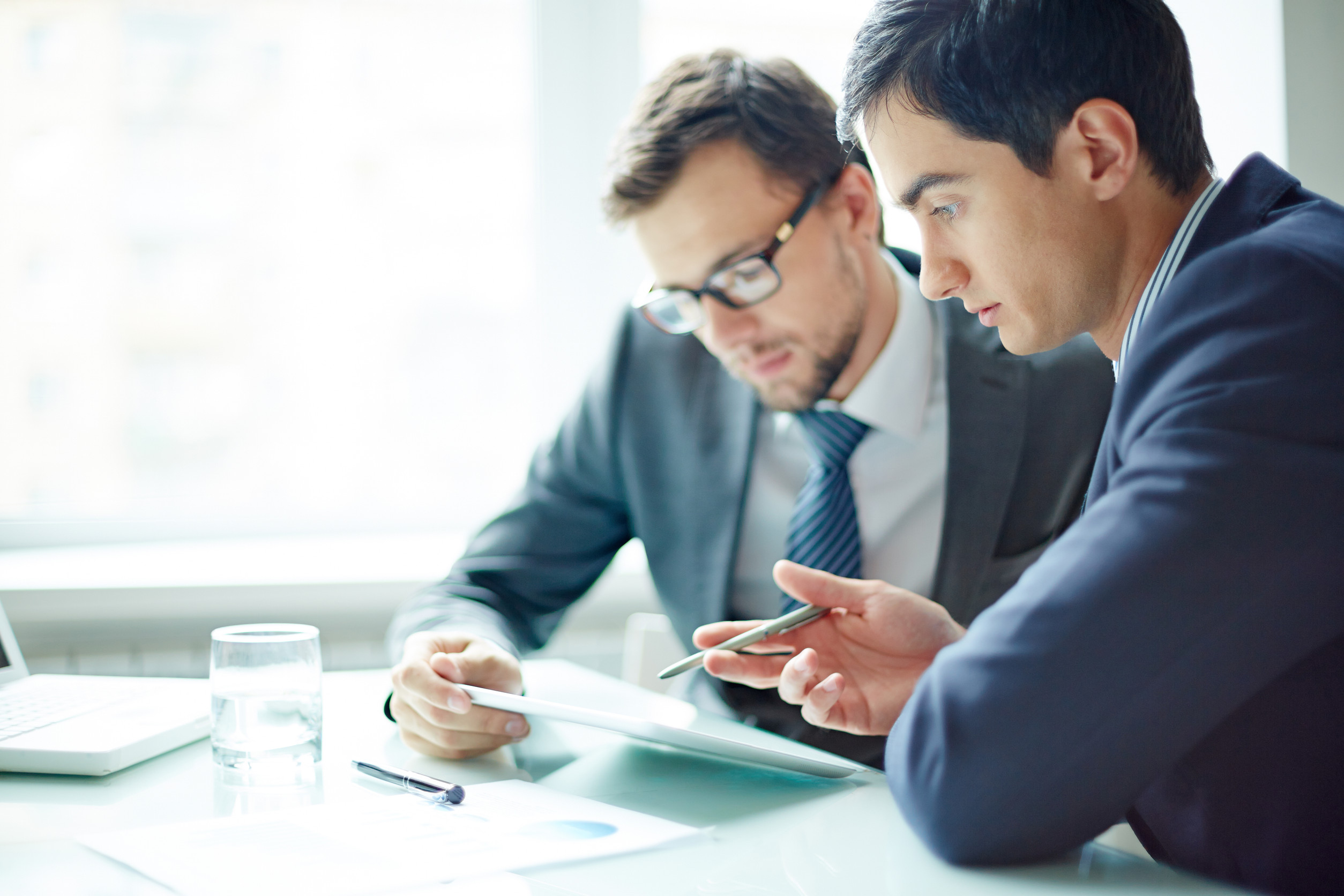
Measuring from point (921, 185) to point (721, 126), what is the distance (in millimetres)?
663

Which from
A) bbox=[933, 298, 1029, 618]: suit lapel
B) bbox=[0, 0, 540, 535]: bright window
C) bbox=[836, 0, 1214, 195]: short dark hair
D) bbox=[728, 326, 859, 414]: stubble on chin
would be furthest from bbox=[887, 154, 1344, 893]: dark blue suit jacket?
bbox=[0, 0, 540, 535]: bright window

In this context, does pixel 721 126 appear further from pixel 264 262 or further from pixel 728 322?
pixel 264 262

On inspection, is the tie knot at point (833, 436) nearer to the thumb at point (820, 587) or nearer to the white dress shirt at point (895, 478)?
the white dress shirt at point (895, 478)

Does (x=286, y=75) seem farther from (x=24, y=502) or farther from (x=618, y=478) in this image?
(x=618, y=478)

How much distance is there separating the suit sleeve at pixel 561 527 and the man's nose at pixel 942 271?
0.79 m

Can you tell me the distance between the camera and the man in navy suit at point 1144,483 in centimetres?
66

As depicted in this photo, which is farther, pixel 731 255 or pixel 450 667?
pixel 731 255

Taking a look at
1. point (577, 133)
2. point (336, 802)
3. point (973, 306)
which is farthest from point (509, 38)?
point (336, 802)

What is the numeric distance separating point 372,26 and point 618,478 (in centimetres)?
149

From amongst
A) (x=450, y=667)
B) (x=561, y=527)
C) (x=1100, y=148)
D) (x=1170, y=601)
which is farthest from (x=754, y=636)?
(x=561, y=527)

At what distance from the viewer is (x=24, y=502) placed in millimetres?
2312

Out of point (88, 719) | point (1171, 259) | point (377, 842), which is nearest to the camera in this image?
point (377, 842)

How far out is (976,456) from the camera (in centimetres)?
146

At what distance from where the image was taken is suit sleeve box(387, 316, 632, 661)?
165cm
